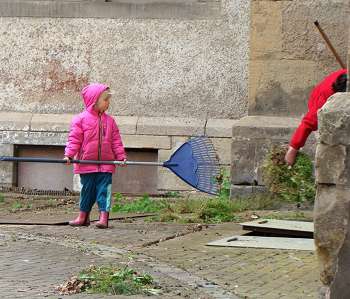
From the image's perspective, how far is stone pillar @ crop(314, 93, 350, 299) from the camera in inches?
189

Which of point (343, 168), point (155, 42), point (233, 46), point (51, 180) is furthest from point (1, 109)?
point (343, 168)

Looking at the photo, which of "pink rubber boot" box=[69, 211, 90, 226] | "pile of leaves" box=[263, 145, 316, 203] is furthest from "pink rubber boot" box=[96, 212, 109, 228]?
"pile of leaves" box=[263, 145, 316, 203]

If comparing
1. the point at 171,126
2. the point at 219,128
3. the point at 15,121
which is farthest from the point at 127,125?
the point at 15,121

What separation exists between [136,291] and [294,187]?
404cm

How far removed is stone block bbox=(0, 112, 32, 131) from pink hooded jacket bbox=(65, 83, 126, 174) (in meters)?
2.93

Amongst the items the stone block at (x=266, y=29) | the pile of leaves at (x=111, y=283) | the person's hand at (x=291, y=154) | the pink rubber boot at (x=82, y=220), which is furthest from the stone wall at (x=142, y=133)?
the pile of leaves at (x=111, y=283)

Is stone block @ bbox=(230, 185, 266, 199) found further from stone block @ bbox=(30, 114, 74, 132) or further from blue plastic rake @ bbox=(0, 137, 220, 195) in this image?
stone block @ bbox=(30, 114, 74, 132)

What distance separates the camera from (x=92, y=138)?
9406mm

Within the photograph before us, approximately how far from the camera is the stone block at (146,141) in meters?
11.9

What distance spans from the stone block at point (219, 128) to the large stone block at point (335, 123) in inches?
270

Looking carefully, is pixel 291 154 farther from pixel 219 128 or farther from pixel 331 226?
pixel 331 226

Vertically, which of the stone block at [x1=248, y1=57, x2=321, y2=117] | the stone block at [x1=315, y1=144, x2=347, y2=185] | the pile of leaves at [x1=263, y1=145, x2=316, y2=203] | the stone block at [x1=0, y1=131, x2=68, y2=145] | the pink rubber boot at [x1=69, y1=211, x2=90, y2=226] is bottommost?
the pink rubber boot at [x1=69, y1=211, x2=90, y2=226]

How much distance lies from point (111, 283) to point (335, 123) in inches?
76.0

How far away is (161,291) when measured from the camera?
610 centimetres
